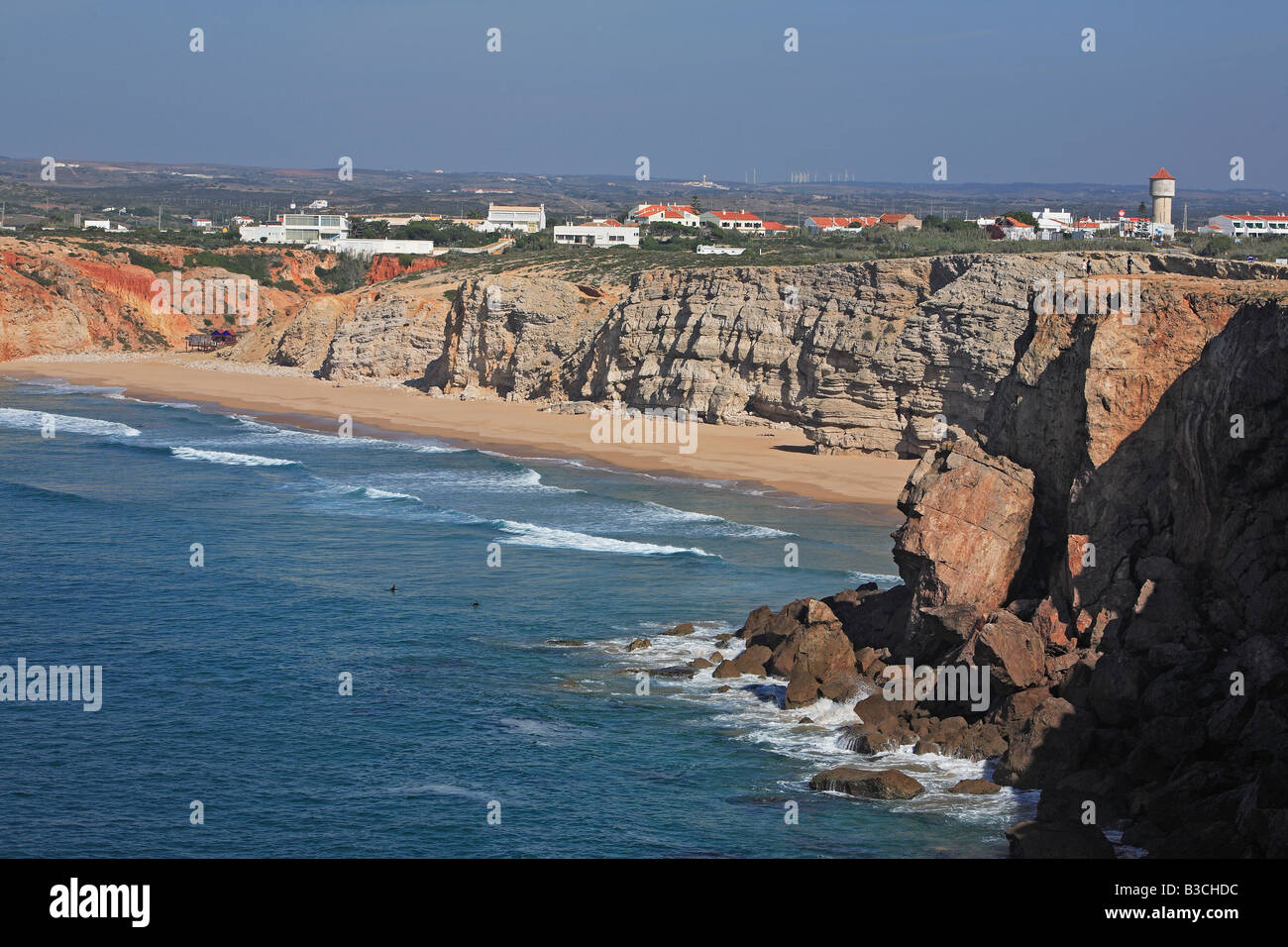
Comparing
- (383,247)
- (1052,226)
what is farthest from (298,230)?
(1052,226)

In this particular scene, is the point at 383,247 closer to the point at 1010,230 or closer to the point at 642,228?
the point at 642,228

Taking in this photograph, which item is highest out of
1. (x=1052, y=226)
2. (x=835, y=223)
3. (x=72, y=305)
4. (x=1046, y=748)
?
(x=835, y=223)

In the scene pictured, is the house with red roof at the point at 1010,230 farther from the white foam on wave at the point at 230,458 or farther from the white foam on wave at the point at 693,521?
the white foam on wave at the point at 230,458

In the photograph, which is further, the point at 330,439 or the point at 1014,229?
the point at 1014,229

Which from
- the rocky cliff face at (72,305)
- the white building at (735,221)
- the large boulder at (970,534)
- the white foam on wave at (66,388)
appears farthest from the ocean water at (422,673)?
the white building at (735,221)

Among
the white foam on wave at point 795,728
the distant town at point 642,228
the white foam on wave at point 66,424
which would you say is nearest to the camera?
the white foam on wave at point 795,728

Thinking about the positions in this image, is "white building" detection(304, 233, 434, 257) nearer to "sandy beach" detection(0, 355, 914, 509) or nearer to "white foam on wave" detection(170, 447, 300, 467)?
"sandy beach" detection(0, 355, 914, 509)
